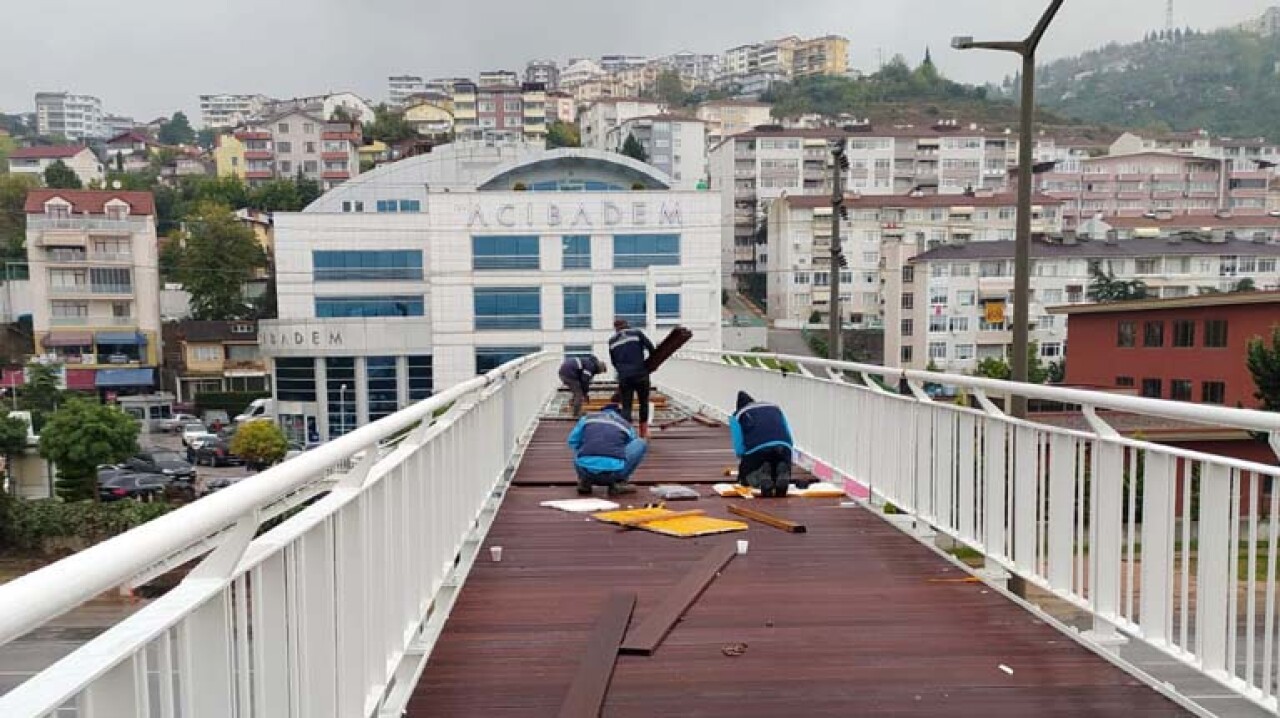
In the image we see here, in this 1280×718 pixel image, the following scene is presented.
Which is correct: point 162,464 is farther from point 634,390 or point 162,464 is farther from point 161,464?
point 634,390

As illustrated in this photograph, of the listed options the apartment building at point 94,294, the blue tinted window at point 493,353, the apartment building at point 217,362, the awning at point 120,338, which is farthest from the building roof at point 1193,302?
the apartment building at point 94,294

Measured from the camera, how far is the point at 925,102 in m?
171

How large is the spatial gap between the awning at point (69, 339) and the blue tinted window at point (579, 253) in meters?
38.0

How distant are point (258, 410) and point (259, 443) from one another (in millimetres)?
14223

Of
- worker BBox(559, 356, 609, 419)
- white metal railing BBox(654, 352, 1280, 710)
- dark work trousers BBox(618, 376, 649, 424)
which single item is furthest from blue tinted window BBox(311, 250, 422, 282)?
white metal railing BBox(654, 352, 1280, 710)

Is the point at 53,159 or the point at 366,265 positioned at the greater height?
the point at 53,159

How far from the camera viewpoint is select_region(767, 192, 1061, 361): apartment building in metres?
78.6

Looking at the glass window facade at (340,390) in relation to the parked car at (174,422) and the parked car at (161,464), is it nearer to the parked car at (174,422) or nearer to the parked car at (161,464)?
the parked car at (161,464)

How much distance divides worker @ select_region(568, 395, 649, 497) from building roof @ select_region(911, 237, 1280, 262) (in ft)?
189

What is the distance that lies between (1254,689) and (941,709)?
1074mm

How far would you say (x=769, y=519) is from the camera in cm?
697

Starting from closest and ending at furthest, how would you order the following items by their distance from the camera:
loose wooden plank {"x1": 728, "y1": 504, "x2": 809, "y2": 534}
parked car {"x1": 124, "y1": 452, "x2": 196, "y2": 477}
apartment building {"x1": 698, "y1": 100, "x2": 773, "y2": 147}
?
loose wooden plank {"x1": 728, "y1": 504, "x2": 809, "y2": 534}
parked car {"x1": 124, "y1": 452, "x2": 196, "y2": 477}
apartment building {"x1": 698, "y1": 100, "x2": 773, "y2": 147}

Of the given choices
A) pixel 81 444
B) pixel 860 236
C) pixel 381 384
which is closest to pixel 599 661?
pixel 81 444

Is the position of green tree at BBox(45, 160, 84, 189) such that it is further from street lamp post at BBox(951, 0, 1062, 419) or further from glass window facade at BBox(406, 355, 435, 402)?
street lamp post at BBox(951, 0, 1062, 419)
